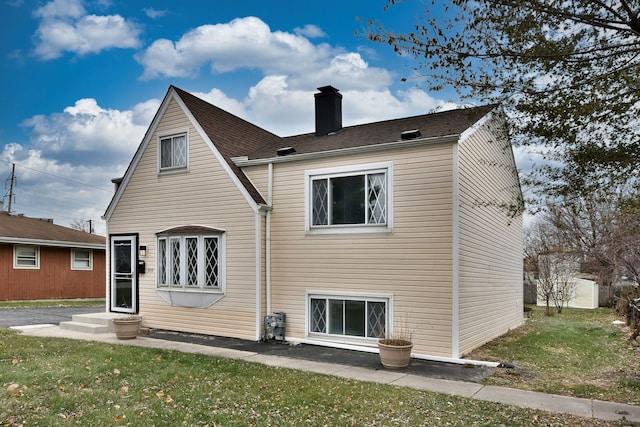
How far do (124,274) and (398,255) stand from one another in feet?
27.8

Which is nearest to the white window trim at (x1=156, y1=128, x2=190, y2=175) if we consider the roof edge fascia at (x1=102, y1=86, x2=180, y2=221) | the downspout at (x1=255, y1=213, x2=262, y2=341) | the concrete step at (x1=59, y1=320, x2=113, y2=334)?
the roof edge fascia at (x1=102, y1=86, x2=180, y2=221)

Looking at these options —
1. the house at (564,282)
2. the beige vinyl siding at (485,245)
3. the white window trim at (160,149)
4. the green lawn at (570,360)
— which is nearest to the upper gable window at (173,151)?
the white window trim at (160,149)

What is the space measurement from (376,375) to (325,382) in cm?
109

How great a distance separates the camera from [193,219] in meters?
12.2

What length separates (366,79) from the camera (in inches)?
494

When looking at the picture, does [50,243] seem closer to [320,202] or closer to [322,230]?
[320,202]

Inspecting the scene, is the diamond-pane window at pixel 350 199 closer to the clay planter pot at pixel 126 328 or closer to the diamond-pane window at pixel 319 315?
the diamond-pane window at pixel 319 315

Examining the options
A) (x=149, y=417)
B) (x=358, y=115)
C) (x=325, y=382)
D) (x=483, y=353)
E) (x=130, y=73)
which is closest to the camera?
(x=149, y=417)

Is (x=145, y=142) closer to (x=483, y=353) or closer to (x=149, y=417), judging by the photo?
(x=149, y=417)

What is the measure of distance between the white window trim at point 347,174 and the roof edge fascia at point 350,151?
1.06 feet

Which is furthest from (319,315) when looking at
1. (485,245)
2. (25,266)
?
(25,266)

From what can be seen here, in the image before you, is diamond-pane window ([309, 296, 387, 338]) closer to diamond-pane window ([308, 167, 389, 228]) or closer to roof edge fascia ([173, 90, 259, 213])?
diamond-pane window ([308, 167, 389, 228])

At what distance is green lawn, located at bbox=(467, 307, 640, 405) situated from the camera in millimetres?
7066

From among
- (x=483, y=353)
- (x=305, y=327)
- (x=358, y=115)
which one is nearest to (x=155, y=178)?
(x=305, y=327)
